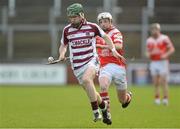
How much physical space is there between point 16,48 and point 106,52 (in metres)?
18.7

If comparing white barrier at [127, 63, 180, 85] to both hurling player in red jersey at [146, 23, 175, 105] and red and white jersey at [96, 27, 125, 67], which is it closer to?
hurling player in red jersey at [146, 23, 175, 105]

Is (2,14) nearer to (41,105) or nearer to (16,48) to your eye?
(16,48)

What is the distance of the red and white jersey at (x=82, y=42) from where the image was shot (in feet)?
40.1

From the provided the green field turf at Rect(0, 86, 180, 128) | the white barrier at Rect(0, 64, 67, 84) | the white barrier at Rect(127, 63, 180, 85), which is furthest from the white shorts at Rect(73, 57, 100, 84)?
the white barrier at Rect(127, 63, 180, 85)

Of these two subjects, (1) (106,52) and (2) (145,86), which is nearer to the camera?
(1) (106,52)

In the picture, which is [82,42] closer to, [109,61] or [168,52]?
[109,61]

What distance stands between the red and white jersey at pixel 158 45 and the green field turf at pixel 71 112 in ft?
4.62

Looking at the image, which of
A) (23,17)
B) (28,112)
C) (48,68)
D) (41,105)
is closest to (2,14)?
(23,17)

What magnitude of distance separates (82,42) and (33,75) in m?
17.7

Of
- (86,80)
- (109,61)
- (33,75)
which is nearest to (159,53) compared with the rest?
(109,61)

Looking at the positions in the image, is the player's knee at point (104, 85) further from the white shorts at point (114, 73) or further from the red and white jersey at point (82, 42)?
the red and white jersey at point (82, 42)

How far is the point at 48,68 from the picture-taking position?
1168 inches

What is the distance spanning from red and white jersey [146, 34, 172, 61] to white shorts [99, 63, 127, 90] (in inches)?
249

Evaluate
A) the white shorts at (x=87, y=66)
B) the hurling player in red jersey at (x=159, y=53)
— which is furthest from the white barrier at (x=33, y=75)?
the white shorts at (x=87, y=66)
